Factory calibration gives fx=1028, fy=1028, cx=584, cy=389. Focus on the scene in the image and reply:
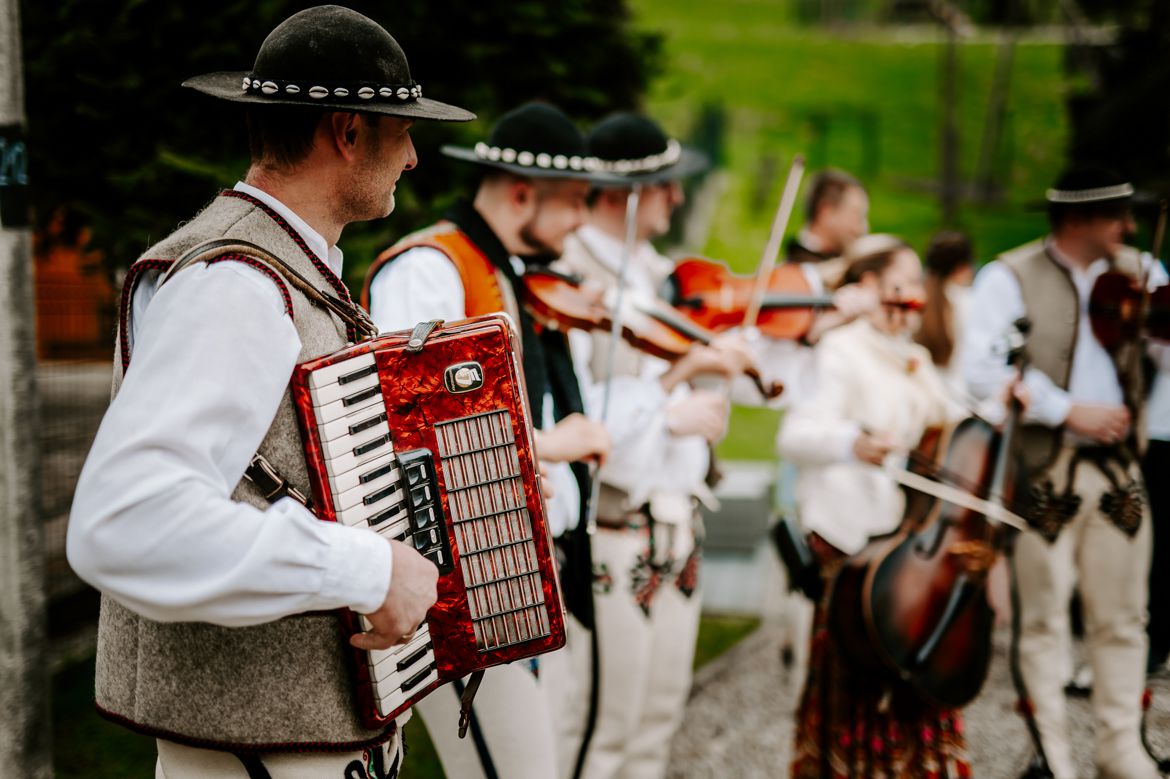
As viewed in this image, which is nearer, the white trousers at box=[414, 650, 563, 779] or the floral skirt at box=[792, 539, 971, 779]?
the white trousers at box=[414, 650, 563, 779]

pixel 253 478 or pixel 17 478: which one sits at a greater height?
pixel 253 478

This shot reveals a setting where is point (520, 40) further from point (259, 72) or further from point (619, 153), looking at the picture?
point (259, 72)

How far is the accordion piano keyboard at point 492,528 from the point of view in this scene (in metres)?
1.64

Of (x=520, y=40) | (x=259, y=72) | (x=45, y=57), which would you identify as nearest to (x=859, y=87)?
(x=520, y=40)

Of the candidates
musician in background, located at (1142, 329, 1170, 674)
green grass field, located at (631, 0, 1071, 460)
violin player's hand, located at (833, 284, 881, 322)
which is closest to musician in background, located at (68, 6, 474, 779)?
violin player's hand, located at (833, 284, 881, 322)

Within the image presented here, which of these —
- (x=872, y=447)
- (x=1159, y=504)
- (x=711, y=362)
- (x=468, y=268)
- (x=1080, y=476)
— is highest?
(x=468, y=268)

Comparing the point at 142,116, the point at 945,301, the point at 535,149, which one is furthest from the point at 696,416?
the point at 945,301

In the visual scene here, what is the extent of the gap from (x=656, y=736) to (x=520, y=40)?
3.30 metres

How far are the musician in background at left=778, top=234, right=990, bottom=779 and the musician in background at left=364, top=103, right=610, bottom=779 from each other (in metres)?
1.01

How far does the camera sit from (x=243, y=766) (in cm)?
155

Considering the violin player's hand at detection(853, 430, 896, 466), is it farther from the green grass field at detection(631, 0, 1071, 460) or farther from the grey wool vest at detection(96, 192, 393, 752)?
the green grass field at detection(631, 0, 1071, 460)

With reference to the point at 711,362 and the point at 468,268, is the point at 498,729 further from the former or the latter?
the point at 711,362

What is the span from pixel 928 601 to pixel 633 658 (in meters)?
1.00

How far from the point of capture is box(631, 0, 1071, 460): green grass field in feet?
58.1
